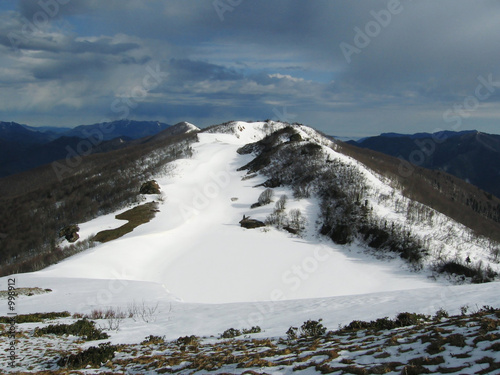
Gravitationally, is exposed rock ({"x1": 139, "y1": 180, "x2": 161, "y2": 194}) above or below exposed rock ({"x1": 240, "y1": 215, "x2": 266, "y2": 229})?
above

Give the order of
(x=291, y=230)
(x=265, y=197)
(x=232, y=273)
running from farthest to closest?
1. (x=265, y=197)
2. (x=291, y=230)
3. (x=232, y=273)

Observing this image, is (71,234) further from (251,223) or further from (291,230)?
(291,230)

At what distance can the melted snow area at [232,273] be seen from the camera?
1088 centimetres

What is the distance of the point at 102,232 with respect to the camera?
3728 centimetres

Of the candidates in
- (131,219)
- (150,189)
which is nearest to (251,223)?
(131,219)

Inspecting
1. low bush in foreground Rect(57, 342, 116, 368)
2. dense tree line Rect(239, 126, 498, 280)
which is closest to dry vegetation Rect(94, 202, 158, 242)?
dense tree line Rect(239, 126, 498, 280)

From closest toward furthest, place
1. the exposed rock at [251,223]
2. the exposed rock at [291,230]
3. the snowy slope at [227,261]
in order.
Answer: the snowy slope at [227,261] → the exposed rock at [291,230] → the exposed rock at [251,223]

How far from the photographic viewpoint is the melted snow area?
35.7 feet

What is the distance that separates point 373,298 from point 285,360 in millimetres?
6612

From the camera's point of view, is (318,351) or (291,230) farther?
(291,230)

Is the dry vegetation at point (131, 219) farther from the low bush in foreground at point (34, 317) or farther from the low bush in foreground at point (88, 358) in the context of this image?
the low bush in foreground at point (88, 358)

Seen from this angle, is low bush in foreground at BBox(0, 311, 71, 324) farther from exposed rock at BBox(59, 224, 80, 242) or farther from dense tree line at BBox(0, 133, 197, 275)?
exposed rock at BBox(59, 224, 80, 242)

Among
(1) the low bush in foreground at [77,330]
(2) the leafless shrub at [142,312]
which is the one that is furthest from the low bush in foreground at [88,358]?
(2) the leafless shrub at [142,312]

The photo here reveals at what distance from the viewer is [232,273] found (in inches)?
1030
